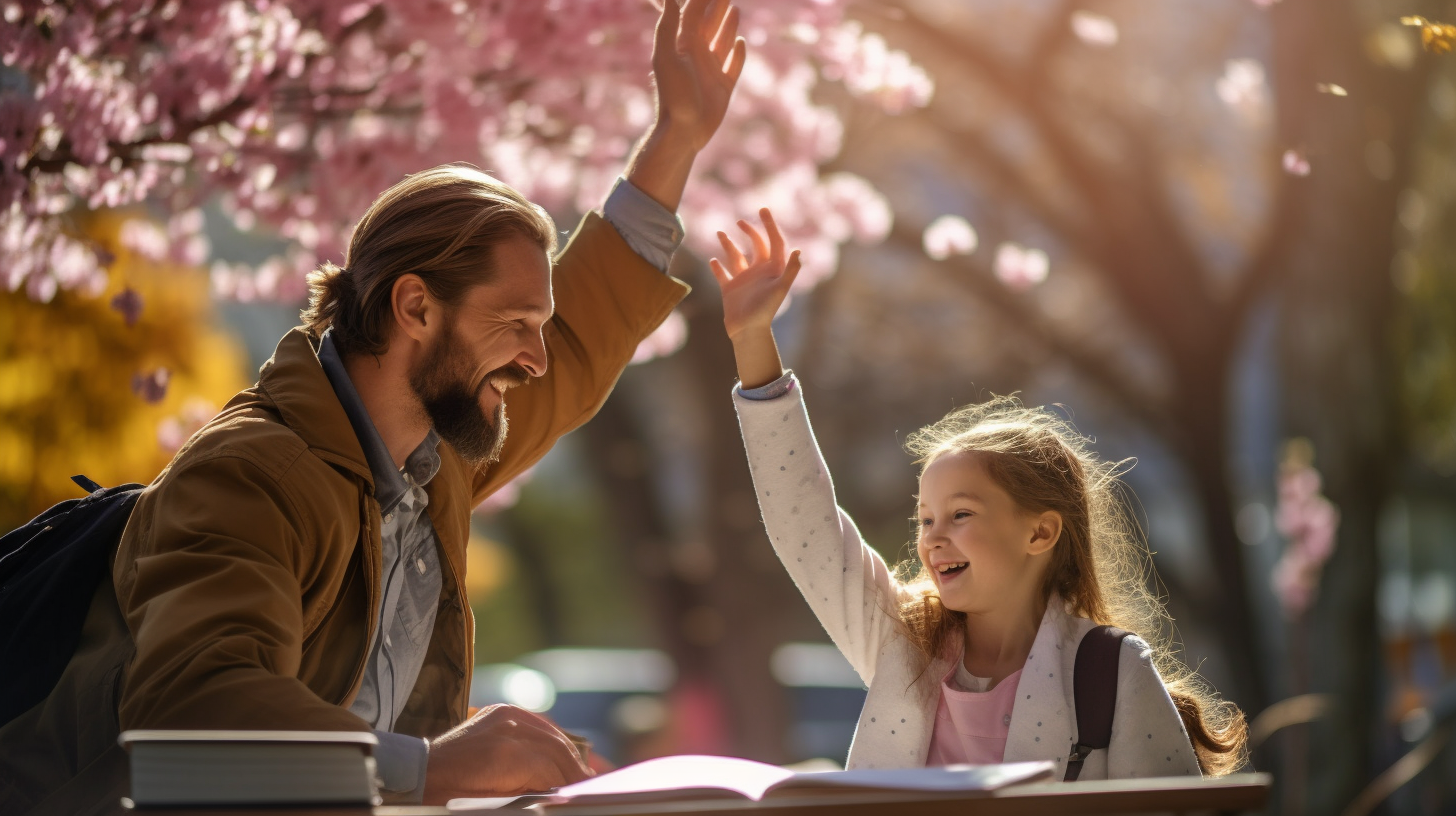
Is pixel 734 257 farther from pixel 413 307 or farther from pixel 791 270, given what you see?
pixel 413 307

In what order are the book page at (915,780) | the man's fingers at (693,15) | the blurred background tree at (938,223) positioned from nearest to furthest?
the book page at (915,780) → the man's fingers at (693,15) → the blurred background tree at (938,223)

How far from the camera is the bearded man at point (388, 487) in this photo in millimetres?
1697

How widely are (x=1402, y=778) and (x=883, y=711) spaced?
13.2 ft

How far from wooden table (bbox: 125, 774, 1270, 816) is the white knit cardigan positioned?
55cm

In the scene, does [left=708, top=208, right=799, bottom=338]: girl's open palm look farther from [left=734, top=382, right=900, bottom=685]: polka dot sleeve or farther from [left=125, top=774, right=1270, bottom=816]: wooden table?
[left=125, top=774, right=1270, bottom=816]: wooden table

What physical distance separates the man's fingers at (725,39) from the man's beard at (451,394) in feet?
2.83

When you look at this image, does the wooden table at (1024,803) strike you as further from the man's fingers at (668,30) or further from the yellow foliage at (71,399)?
the yellow foliage at (71,399)

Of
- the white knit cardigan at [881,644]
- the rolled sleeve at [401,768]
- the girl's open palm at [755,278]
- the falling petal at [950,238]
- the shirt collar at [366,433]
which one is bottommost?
the rolled sleeve at [401,768]

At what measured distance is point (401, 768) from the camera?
1.72m

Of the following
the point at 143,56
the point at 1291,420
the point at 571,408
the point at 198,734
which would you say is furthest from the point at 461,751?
the point at 1291,420

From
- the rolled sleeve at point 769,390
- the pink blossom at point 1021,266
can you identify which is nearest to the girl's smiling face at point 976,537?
the rolled sleeve at point 769,390

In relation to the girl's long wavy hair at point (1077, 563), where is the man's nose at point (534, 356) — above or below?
above

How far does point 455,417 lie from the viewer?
7.30 feet

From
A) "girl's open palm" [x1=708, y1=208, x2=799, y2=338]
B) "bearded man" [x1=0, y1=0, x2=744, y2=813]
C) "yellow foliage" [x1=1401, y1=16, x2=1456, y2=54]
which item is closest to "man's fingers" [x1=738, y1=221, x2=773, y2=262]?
"girl's open palm" [x1=708, y1=208, x2=799, y2=338]
